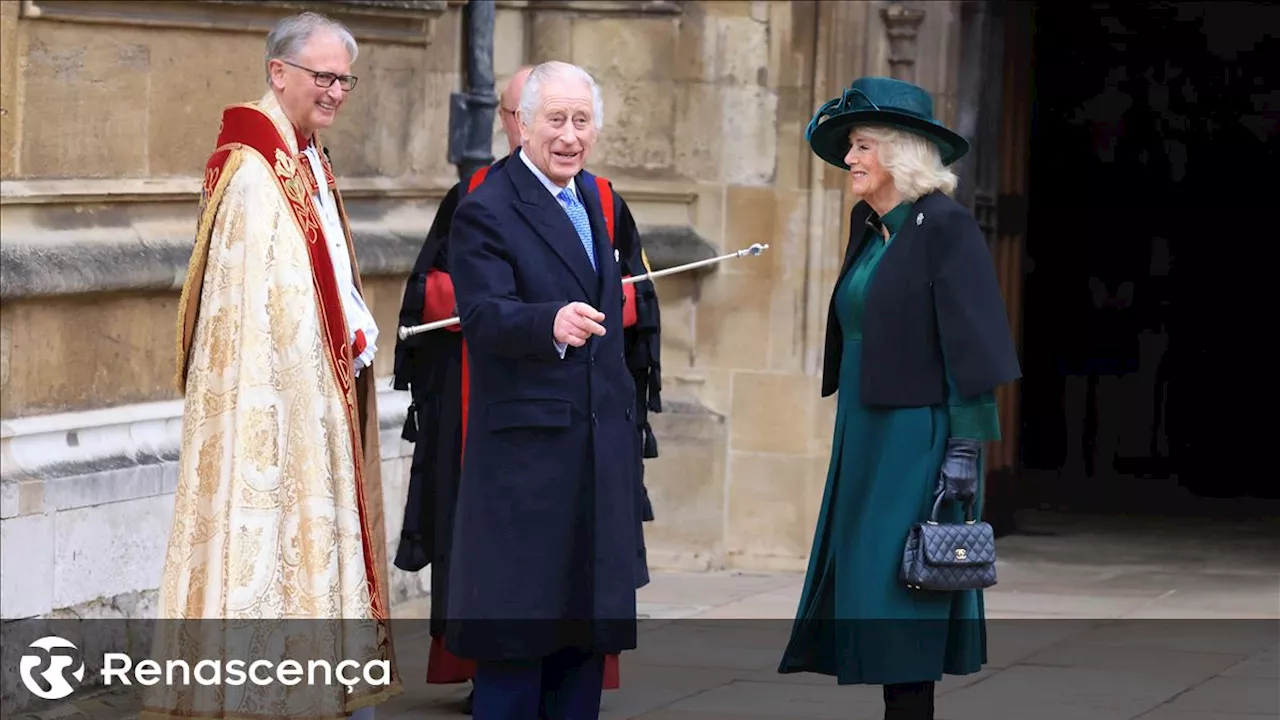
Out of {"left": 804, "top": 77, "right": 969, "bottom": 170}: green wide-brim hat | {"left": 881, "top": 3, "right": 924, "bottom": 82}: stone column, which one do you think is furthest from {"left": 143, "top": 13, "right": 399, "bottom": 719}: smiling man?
{"left": 881, "top": 3, "right": 924, "bottom": 82}: stone column

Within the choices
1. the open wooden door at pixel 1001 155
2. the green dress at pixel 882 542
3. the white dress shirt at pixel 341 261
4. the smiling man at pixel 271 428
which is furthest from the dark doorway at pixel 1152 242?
the smiling man at pixel 271 428

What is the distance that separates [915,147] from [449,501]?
1864 millimetres

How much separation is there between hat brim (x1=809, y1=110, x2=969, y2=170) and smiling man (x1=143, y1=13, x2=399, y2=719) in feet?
3.67

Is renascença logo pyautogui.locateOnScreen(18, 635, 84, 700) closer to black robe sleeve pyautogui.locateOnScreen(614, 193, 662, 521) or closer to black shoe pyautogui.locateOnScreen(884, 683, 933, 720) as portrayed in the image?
black robe sleeve pyautogui.locateOnScreen(614, 193, 662, 521)

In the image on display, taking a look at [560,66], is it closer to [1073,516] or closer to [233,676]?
[233,676]

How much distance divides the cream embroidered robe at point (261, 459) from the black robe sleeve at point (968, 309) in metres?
1.40

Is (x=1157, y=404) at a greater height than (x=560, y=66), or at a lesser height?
lesser

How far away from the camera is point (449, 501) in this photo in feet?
23.1

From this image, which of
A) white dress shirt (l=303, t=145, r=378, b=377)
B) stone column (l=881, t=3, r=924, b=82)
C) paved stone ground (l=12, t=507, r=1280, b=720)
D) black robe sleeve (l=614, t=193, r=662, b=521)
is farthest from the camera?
stone column (l=881, t=3, r=924, b=82)

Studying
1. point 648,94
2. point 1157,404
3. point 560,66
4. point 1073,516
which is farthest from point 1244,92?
point 560,66

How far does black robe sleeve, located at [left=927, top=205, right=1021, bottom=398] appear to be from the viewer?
225 inches

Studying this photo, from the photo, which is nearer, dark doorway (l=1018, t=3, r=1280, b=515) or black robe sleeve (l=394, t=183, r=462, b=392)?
black robe sleeve (l=394, t=183, r=462, b=392)

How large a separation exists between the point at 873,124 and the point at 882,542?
0.95 metres

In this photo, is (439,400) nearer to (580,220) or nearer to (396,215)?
(580,220)
